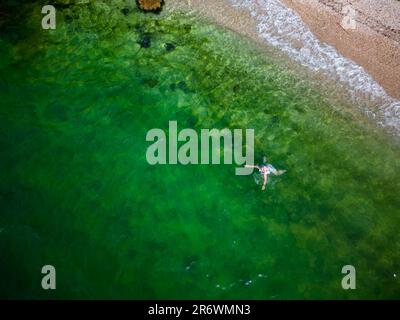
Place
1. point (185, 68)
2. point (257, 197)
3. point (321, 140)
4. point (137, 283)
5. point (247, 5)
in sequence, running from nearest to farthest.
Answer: point (137, 283) < point (257, 197) < point (321, 140) < point (185, 68) < point (247, 5)

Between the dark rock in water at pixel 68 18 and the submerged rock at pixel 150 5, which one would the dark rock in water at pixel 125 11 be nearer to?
the submerged rock at pixel 150 5

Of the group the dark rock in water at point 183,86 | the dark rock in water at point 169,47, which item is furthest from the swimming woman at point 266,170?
the dark rock in water at point 169,47

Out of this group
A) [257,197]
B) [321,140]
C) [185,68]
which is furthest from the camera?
[185,68]

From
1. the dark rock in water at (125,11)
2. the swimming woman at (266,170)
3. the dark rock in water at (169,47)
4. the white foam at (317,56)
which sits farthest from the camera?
the dark rock in water at (125,11)

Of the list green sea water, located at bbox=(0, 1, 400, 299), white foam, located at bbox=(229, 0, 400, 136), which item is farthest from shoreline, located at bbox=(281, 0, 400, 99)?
green sea water, located at bbox=(0, 1, 400, 299)

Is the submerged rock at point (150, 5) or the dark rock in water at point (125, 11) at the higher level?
the submerged rock at point (150, 5)

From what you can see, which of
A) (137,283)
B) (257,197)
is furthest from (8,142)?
(257,197)

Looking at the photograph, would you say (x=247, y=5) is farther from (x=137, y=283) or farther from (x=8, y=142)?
(x=137, y=283)
